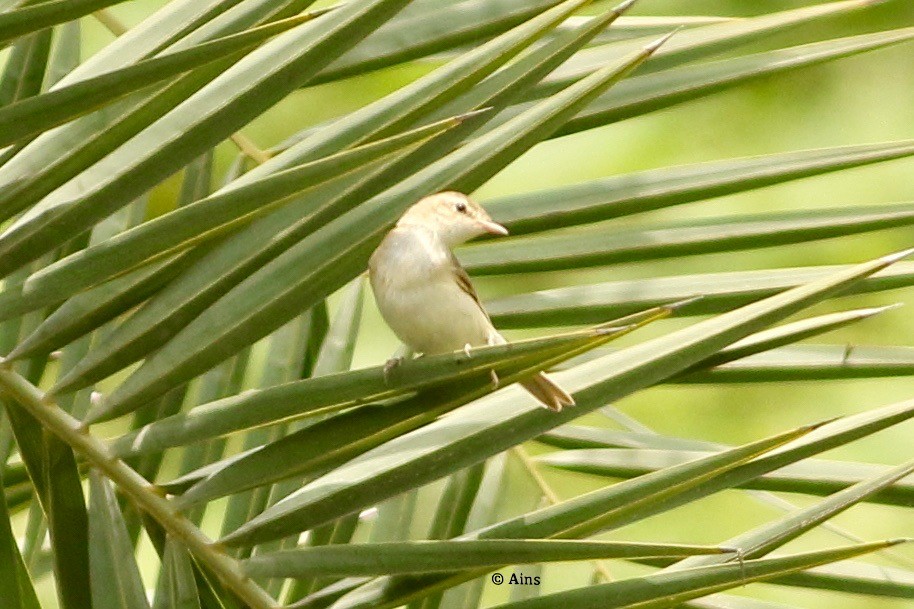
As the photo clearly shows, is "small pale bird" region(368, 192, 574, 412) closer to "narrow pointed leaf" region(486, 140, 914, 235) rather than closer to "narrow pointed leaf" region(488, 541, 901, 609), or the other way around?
"narrow pointed leaf" region(486, 140, 914, 235)

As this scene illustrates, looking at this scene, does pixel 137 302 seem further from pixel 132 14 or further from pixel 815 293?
pixel 132 14

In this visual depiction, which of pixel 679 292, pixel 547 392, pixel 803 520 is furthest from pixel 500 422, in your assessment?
pixel 679 292

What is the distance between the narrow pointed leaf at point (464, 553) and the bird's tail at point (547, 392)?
0.16 m

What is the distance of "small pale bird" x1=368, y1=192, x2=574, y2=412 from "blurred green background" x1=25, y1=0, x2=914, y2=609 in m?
0.72

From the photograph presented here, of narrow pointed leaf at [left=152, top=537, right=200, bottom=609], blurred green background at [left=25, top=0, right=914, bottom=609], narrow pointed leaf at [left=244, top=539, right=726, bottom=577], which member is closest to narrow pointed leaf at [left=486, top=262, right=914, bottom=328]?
narrow pointed leaf at [left=244, top=539, right=726, bottom=577]

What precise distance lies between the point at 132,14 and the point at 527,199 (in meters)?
2.04

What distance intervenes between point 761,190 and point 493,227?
5.75 feet

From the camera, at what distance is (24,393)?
1.55 m

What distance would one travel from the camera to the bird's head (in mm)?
2150

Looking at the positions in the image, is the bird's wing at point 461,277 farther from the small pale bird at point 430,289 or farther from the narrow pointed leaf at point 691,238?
the narrow pointed leaf at point 691,238

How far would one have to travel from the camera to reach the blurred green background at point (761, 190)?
3432 mm

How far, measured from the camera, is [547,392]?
1.48 metres

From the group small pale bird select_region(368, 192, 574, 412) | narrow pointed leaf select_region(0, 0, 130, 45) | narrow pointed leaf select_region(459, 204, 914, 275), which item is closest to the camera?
narrow pointed leaf select_region(0, 0, 130, 45)

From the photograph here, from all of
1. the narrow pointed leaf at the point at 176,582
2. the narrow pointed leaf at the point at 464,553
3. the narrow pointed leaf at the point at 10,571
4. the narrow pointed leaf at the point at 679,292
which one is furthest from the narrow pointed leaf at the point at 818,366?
the narrow pointed leaf at the point at 10,571
